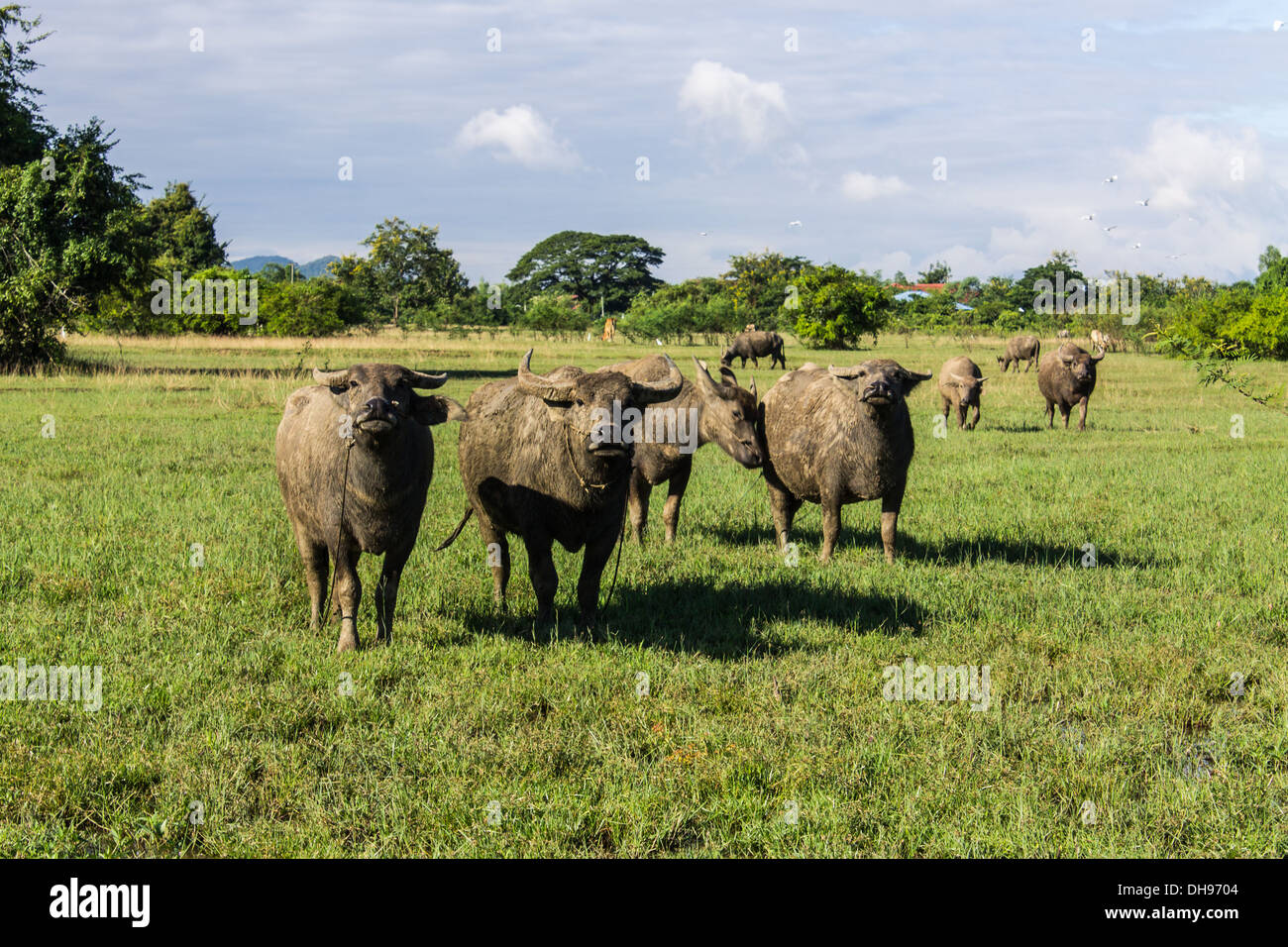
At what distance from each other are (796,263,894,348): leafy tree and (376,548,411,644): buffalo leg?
151 ft

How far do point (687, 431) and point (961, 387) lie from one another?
441 inches

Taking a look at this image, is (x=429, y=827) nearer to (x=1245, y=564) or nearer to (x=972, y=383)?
(x=1245, y=564)

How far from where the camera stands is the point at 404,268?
2972 inches

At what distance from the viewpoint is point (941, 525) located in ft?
34.9

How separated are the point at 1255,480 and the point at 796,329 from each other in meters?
40.7

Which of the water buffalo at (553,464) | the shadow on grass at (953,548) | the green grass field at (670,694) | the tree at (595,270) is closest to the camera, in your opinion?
the green grass field at (670,694)

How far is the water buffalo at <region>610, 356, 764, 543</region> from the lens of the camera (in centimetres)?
895

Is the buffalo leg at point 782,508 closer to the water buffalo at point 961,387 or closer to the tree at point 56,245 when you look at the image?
the water buffalo at point 961,387

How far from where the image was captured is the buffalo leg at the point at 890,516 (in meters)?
8.95

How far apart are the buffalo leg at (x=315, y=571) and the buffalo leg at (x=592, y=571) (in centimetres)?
176

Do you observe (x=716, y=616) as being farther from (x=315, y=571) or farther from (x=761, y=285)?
(x=761, y=285)

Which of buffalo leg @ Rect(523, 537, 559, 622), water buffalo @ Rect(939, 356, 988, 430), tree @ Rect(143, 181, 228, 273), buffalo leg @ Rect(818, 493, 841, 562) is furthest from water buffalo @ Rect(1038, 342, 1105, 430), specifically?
tree @ Rect(143, 181, 228, 273)

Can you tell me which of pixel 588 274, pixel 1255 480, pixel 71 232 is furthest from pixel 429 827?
pixel 588 274

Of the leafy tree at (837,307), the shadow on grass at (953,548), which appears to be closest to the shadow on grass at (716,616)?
the shadow on grass at (953,548)
